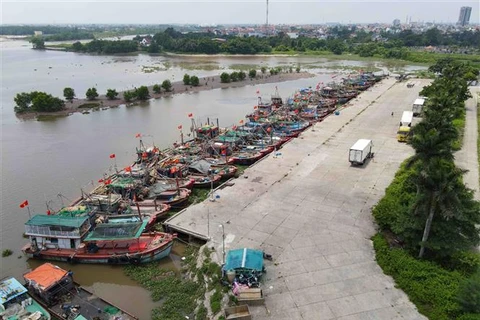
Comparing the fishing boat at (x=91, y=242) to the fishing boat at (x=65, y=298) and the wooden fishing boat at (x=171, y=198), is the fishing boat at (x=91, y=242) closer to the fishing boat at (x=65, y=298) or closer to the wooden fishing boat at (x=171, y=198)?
the fishing boat at (x=65, y=298)

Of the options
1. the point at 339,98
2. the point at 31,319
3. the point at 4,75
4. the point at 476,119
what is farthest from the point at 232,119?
the point at 4,75

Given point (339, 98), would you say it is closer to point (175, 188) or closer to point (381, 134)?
point (381, 134)

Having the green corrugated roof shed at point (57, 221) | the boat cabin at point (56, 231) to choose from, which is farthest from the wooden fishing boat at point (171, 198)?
the green corrugated roof shed at point (57, 221)

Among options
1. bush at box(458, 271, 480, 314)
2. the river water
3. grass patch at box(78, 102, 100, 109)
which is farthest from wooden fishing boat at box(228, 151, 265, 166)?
grass patch at box(78, 102, 100, 109)

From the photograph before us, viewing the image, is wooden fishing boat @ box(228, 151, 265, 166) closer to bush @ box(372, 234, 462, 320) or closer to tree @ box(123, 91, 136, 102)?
bush @ box(372, 234, 462, 320)

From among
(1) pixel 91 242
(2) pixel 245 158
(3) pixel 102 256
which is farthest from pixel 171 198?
(2) pixel 245 158

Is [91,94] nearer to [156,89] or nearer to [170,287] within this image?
[156,89]
